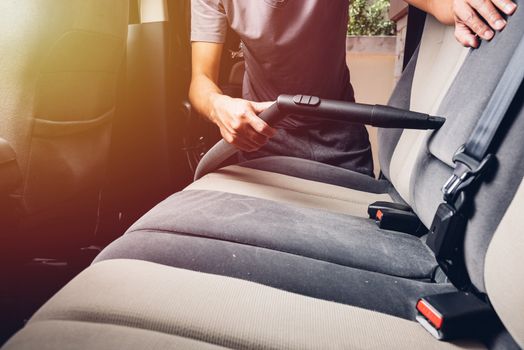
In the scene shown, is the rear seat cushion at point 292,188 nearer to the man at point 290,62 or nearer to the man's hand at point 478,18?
the man at point 290,62

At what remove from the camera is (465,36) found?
2.66 ft

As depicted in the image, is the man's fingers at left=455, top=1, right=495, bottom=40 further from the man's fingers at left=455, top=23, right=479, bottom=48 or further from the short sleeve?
the short sleeve

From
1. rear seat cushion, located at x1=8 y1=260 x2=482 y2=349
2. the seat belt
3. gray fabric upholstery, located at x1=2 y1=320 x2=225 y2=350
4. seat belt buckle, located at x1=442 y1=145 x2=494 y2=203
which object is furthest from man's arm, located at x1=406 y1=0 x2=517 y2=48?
gray fabric upholstery, located at x1=2 y1=320 x2=225 y2=350

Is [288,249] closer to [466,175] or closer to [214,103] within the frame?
[466,175]

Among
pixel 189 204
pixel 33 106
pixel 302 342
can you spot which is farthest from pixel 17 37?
pixel 302 342

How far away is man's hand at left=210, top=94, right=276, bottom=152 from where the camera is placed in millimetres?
932

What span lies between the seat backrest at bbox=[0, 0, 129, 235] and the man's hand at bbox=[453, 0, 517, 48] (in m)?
0.73

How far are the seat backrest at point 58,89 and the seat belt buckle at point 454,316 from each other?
818mm

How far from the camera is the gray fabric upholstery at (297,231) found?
0.71m

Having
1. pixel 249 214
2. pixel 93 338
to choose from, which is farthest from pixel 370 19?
pixel 93 338

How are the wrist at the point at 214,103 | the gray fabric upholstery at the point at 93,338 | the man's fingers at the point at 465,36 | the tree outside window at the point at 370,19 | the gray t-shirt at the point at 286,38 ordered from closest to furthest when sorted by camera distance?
the gray fabric upholstery at the point at 93,338, the man's fingers at the point at 465,36, the wrist at the point at 214,103, the gray t-shirt at the point at 286,38, the tree outside window at the point at 370,19

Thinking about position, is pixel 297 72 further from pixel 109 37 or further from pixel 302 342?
pixel 302 342

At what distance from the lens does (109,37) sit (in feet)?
3.50

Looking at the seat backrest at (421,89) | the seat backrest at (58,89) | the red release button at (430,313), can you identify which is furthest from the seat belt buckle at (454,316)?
the seat backrest at (58,89)
